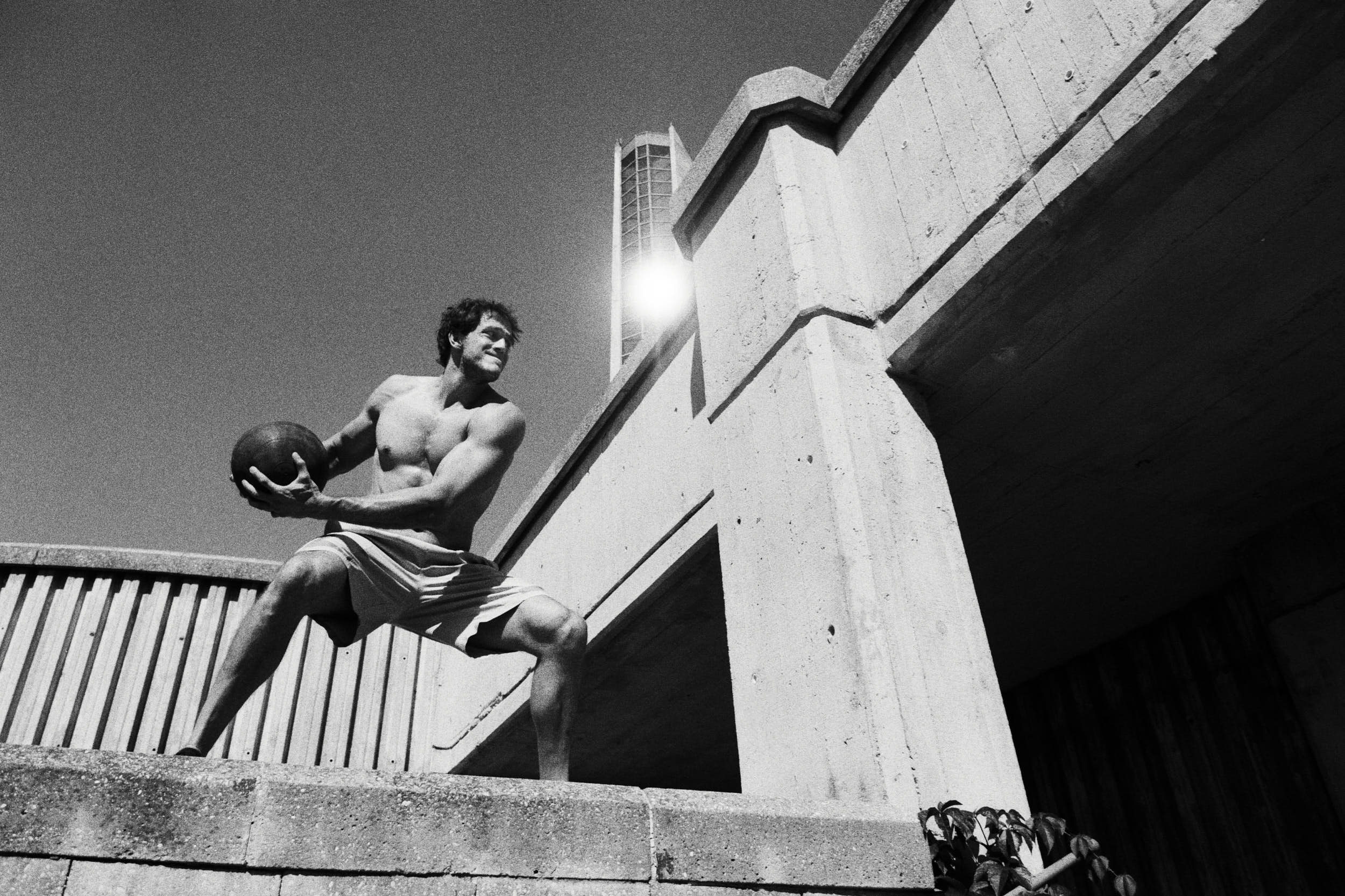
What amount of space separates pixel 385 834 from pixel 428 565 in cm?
162

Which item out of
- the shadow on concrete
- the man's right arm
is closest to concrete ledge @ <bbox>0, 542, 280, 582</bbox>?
the shadow on concrete

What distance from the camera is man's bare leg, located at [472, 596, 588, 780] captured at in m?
3.52

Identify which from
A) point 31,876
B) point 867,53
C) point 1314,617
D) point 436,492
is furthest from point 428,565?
→ point 1314,617

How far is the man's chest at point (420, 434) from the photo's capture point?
4.24 meters

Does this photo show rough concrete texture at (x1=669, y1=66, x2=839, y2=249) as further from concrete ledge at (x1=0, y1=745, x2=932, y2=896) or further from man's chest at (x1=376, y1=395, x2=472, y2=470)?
concrete ledge at (x1=0, y1=745, x2=932, y2=896)

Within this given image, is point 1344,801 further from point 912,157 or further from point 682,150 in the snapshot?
point 682,150

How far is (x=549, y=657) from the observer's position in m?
3.69

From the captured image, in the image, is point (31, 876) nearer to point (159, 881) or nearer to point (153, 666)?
point (159, 881)

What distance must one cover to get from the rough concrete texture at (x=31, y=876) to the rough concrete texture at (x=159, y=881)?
0.06ft

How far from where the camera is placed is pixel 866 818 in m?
2.85

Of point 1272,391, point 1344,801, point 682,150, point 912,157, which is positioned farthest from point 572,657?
point 682,150

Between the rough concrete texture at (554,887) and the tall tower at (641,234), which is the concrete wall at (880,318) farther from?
the tall tower at (641,234)

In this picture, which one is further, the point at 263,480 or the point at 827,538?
the point at 827,538

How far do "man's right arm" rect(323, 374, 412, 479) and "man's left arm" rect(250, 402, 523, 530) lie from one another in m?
0.57
